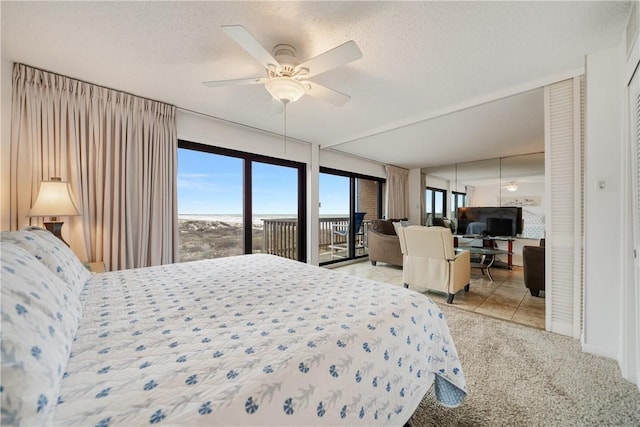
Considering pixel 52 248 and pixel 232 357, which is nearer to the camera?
pixel 232 357

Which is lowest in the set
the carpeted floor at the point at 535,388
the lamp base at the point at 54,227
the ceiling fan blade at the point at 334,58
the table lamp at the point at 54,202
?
the carpeted floor at the point at 535,388

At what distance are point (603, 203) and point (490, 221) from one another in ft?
12.2

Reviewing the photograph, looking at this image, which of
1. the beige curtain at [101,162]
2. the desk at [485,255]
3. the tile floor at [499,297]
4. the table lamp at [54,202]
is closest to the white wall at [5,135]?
the beige curtain at [101,162]

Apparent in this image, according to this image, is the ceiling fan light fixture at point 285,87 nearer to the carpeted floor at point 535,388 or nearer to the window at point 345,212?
the carpeted floor at point 535,388

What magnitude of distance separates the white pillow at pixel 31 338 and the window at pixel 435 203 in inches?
275

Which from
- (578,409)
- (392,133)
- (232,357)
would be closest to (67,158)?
(232,357)

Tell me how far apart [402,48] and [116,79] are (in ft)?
8.27

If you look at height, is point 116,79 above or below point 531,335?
above

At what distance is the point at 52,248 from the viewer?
119 centimetres

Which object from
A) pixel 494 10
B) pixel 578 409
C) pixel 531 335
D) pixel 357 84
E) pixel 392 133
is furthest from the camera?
pixel 392 133

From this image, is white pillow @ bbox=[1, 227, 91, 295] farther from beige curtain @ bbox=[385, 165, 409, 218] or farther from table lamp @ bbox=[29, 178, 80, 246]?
beige curtain @ bbox=[385, 165, 409, 218]

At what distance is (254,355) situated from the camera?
30.4 inches

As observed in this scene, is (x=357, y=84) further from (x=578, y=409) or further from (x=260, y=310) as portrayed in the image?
(x=578, y=409)

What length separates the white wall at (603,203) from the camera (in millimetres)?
1788
